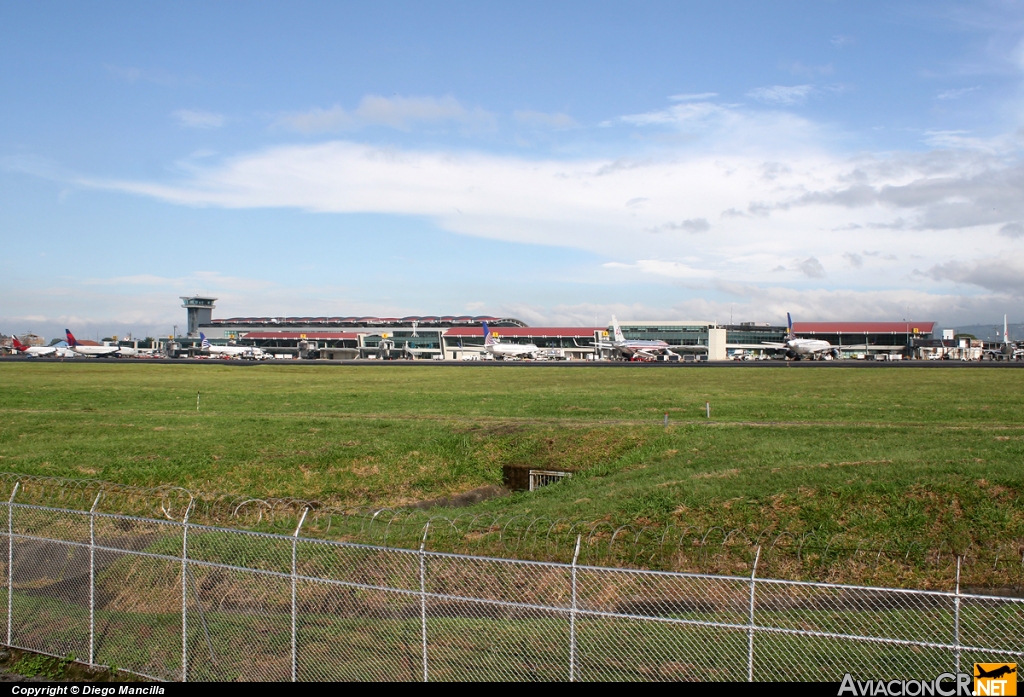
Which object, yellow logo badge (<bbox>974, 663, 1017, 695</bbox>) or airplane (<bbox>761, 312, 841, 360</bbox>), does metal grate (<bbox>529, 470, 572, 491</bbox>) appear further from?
airplane (<bbox>761, 312, 841, 360</bbox>)

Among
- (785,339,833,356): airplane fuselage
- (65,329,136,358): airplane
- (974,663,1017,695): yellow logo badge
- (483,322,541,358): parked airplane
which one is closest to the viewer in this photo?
(974,663,1017,695): yellow logo badge

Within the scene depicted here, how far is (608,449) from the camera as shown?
3184cm

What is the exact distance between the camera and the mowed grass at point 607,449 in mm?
20656

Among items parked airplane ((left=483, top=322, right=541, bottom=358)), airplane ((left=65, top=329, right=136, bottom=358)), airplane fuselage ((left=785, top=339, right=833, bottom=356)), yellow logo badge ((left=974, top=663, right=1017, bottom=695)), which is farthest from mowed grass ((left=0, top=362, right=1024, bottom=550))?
airplane ((left=65, top=329, right=136, bottom=358))

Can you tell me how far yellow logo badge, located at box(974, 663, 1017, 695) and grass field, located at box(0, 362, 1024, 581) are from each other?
844 cm

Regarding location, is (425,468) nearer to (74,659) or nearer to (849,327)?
(74,659)

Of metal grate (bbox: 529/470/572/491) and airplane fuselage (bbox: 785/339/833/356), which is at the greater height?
airplane fuselage (bbox: 785/339/833/356)

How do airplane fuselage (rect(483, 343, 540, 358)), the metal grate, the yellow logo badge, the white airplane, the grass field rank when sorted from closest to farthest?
1. the yellow logo badge
2. the grass field
3. the metal grate
4. the white airplane
5. airplane fuselage (rect(483, 343, 540, 358))

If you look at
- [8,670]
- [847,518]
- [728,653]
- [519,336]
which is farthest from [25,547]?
[519,336]

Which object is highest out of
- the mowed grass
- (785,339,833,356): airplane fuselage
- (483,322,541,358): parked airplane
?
(785,339,833,356): airplane fuselage

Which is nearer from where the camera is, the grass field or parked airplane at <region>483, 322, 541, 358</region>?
the grass field

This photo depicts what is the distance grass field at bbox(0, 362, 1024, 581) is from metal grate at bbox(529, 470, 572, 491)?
A: 565 mm

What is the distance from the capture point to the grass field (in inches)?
812

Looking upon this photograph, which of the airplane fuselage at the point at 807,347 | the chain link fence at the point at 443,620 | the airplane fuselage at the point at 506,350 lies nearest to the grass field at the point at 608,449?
the chain link fence at the point at 443,620
